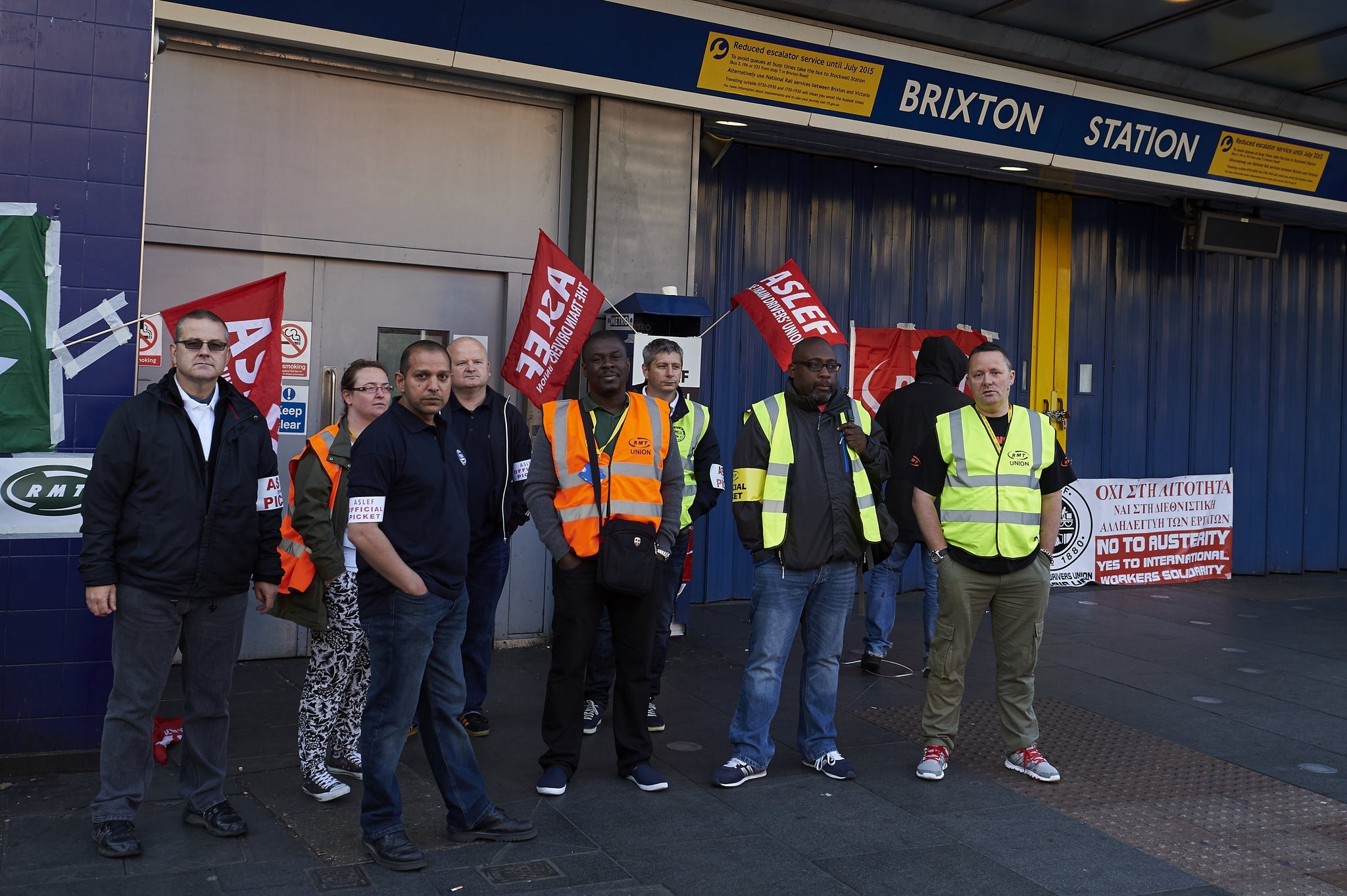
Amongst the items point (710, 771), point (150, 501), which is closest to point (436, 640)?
point (150, 501)

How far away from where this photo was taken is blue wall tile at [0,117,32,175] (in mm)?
5188

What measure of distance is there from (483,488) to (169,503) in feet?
5.41

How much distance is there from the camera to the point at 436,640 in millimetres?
4422

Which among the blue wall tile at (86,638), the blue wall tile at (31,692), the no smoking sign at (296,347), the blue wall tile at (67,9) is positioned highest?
the blue wall tile at (67,9)

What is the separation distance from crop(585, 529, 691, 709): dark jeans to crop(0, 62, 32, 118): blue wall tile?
3.61 m

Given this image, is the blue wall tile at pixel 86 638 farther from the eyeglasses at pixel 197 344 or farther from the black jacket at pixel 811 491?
the black jacket at pixel 811 491

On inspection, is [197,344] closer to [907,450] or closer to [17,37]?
[17,37]

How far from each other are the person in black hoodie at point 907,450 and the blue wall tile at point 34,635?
4592 millimetres

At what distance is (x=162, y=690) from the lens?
4.52 metres

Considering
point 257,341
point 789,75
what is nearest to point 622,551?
point 257,341

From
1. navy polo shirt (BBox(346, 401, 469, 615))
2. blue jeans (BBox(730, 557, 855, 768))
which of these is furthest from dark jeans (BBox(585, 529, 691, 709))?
navy polo shirt (BBox(346, 401, 469, 615))

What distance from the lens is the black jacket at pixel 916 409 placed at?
24.6 feet

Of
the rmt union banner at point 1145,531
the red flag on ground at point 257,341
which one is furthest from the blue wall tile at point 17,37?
the rmt union banner at point 1145,531

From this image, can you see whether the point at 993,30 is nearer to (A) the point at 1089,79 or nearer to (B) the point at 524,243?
(A) the point at 1089,79
